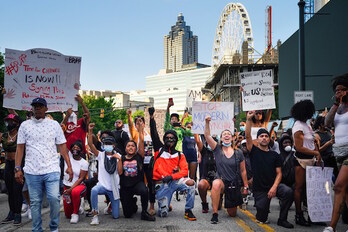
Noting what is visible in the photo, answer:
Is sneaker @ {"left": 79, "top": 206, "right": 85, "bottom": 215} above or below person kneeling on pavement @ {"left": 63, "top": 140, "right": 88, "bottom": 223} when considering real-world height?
below

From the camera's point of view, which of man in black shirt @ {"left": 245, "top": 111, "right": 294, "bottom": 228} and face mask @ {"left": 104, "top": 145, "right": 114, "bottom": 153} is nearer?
man in black shirt @ {"left": 245, "top": 111, "right": 294, "bottom": 228}

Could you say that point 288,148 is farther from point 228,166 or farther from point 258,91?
point 258,91

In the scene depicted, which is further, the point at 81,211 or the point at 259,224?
the point at 81,211

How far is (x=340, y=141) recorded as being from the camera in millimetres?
5355

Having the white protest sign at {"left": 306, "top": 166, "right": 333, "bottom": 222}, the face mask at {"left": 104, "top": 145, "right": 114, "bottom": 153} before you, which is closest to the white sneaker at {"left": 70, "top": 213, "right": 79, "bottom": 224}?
the face mask at {"left": 104, "top": 145, "right": 114, "bottom": 153}

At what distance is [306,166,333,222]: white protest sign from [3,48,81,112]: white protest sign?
13.7 feet

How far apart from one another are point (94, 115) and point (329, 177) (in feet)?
221

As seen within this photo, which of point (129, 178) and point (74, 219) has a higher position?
point (129, 178)

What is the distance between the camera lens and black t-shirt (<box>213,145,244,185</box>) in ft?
23.9

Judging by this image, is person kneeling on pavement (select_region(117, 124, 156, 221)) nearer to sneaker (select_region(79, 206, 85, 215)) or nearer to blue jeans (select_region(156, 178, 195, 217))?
blue jeans (select_region(156, 178, 195, 217))

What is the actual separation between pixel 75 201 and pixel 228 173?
2.66 m

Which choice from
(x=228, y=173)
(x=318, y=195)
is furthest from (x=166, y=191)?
(x=318, y=195)

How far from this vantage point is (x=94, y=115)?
7162cm

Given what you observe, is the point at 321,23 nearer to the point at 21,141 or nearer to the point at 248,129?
the point at 248,129
